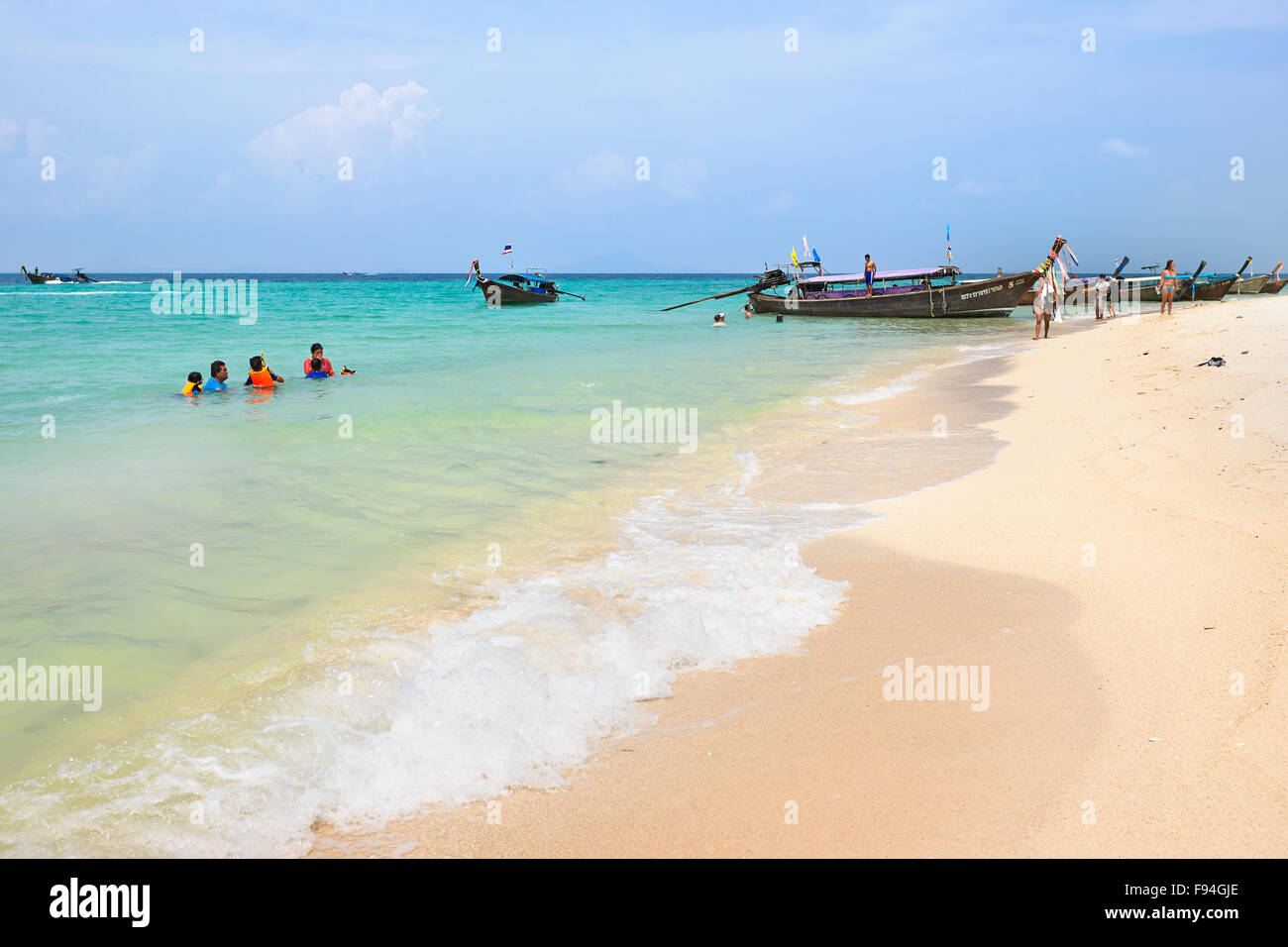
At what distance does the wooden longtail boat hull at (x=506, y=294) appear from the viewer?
51000mm

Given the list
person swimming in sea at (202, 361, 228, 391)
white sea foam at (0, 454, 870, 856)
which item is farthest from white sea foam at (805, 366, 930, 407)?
person swimming in sea at (202, 361, 228, 391)

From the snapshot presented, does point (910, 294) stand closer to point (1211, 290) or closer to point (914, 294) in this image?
point (914, 294)

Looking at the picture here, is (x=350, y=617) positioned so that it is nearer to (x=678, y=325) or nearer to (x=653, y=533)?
(x=653, y=533)

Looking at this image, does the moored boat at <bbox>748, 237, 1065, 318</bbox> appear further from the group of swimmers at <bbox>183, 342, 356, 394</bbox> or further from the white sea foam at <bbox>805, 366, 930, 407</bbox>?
the group of swimmers at <bbox>183, 342, 356, 394</bbox>

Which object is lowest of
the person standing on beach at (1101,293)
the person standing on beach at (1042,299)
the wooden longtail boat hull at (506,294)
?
the person standing on beach at (1042,299)

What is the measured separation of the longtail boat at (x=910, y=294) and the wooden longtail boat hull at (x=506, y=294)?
670 inches

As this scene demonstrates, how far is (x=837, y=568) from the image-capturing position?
5.94m

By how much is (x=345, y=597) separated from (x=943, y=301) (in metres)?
38.9

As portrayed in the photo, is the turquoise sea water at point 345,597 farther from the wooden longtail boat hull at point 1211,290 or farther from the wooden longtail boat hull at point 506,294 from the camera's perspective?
the wooden longtail boat hull at point 1211,290

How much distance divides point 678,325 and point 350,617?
3688 centimetres

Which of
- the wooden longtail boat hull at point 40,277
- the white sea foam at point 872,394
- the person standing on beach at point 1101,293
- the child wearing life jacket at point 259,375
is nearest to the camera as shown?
the white sea foam at point 872,394

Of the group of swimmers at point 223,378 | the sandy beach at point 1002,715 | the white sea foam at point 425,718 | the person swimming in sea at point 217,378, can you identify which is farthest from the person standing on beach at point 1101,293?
the white sea foam at point 425,718

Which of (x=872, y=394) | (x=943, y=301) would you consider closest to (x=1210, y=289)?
(x=943, y=301)

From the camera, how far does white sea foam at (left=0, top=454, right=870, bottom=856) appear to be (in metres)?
3.34
